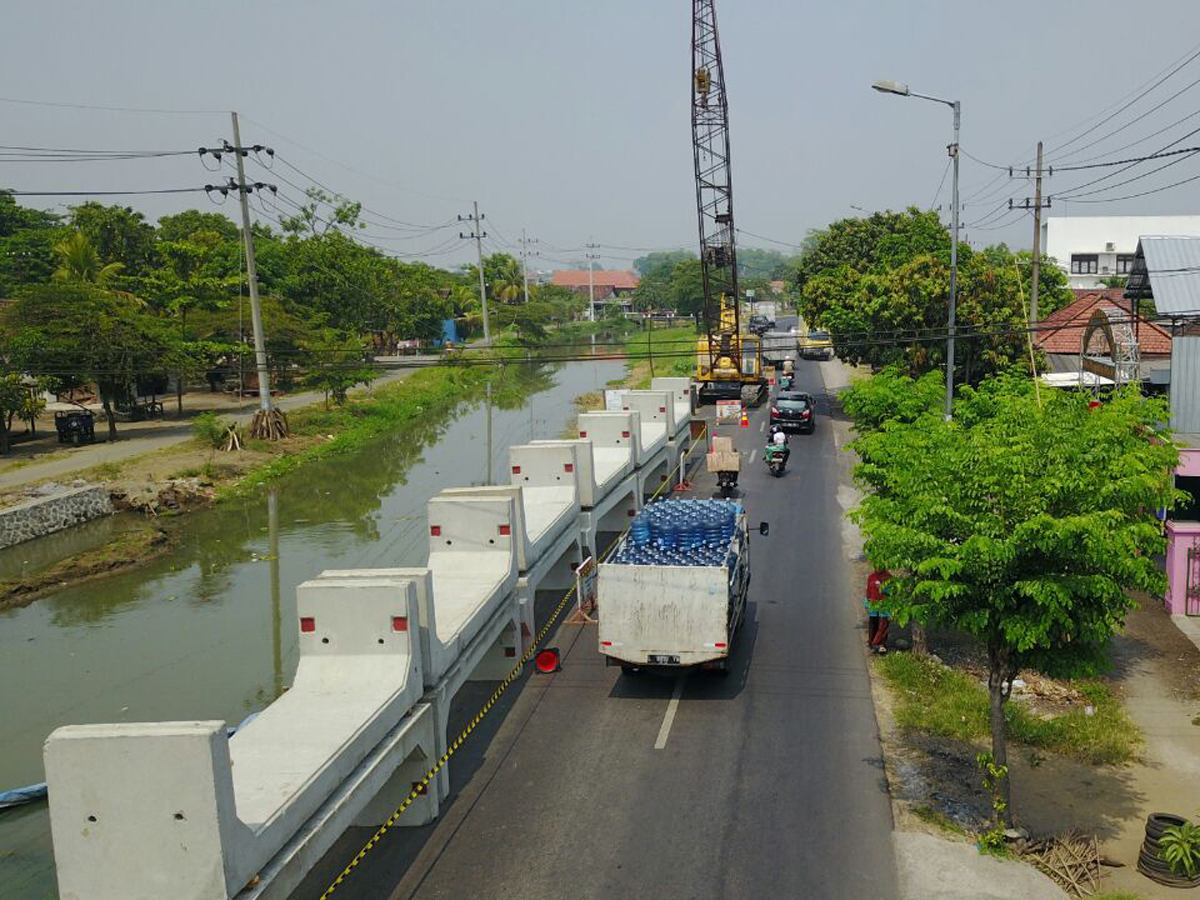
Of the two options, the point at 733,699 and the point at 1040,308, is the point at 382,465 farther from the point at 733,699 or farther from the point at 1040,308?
the point at 1040,308

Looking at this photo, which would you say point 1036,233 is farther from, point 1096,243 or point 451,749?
point 1096,243

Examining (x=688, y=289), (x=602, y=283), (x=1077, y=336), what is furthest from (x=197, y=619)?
(x=602, y=283)

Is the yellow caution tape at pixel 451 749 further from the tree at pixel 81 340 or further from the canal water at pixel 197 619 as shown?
the tree at pixel 81 340

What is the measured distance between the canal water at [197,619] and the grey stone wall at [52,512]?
597 millimetres

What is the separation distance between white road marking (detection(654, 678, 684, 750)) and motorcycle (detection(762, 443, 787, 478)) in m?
16.7

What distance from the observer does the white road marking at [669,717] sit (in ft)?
45.5

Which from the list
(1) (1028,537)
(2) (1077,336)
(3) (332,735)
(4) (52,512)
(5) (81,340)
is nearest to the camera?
(3) (332,735)

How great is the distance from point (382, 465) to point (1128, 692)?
1171 inches

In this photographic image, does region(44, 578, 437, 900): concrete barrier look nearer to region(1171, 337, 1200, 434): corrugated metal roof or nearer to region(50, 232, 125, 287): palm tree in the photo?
region(1171, 337, 1200, 434): corrugated metal roof

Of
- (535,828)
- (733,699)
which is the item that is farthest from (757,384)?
(535,828)

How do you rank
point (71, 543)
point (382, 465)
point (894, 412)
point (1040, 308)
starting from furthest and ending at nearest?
1. point (1040, 308)
2. point (382, 465)
3. point (71, 543)
4. point (894, 412)

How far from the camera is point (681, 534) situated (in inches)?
711

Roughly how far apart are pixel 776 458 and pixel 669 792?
20491 mm

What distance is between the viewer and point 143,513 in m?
30.9
